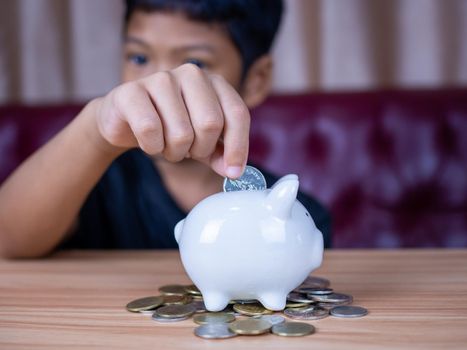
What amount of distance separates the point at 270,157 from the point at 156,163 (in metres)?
0.41

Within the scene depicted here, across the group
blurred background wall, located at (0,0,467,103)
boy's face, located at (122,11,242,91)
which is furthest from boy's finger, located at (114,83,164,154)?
blurred background wall, located at (0,0,467,103)

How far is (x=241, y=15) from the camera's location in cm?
113

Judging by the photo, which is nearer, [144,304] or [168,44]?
[144,304]

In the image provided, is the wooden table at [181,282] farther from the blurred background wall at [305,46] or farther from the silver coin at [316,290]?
the blurred background wall at [305,46]

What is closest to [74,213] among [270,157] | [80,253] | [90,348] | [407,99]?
[80,253]

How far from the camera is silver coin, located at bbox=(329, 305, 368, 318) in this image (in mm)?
487

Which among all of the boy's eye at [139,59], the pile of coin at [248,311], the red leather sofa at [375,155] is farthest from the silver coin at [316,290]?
the red leather sofa at [375,155]

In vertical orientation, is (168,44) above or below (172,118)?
above

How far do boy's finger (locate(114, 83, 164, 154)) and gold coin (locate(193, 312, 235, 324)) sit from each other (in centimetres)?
15

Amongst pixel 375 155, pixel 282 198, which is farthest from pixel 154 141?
pixel 375 155

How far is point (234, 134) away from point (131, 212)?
1.98ft

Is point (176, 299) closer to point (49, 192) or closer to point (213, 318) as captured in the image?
point (213, 318)

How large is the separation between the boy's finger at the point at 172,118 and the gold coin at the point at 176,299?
0.40 feet

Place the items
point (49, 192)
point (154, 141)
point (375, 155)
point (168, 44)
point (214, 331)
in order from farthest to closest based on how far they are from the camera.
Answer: point (375, 155)
point (168, 44)
point (49, 192)
point (154, 141)
point (214, 331)
